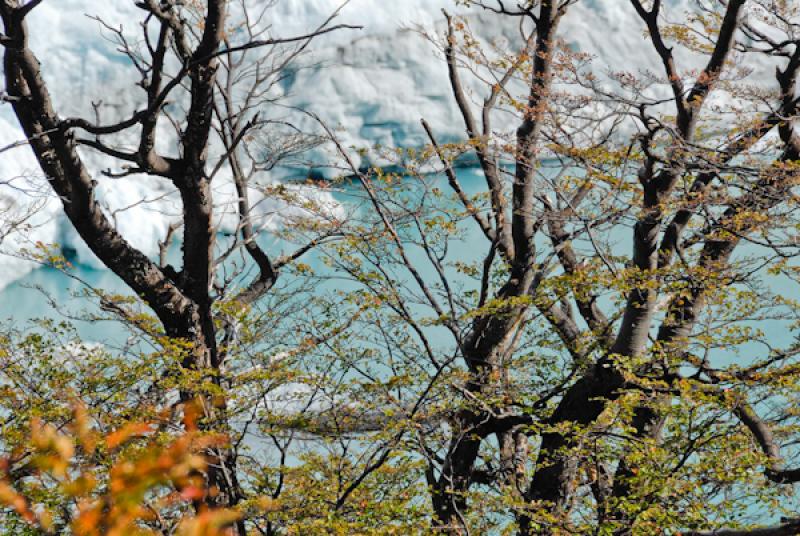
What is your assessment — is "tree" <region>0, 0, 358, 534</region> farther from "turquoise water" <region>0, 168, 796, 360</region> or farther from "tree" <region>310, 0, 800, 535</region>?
"turquoise water" <region>0, 168, 796, 360</region>

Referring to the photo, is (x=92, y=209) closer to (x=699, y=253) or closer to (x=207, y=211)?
(x=207, y=211)

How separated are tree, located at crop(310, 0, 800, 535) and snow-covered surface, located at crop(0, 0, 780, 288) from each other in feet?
24.1

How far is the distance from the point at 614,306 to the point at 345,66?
27.4ft

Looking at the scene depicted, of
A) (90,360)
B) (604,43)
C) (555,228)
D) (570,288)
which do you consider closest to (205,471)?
(90,360)

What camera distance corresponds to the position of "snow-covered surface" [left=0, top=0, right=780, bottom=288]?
39.1ft

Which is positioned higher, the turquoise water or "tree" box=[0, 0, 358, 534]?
the turquoise water

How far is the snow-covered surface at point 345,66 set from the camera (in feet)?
39.1

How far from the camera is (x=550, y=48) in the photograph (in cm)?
395

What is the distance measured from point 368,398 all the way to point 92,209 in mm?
1554

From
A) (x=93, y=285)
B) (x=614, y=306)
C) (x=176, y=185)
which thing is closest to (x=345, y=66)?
(x=93, y=285)

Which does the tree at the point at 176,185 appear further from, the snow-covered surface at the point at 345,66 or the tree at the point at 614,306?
the snow-covered surface at the point at 345,66

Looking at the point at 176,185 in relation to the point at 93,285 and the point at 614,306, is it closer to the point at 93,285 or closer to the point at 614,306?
the point at 614,306

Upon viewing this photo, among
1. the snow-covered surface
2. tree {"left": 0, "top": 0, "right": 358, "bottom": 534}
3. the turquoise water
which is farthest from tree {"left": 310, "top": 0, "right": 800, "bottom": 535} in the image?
the snow-covered surface

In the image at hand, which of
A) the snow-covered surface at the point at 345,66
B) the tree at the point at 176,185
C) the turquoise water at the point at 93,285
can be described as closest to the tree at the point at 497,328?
the tree at the point at 176,185
